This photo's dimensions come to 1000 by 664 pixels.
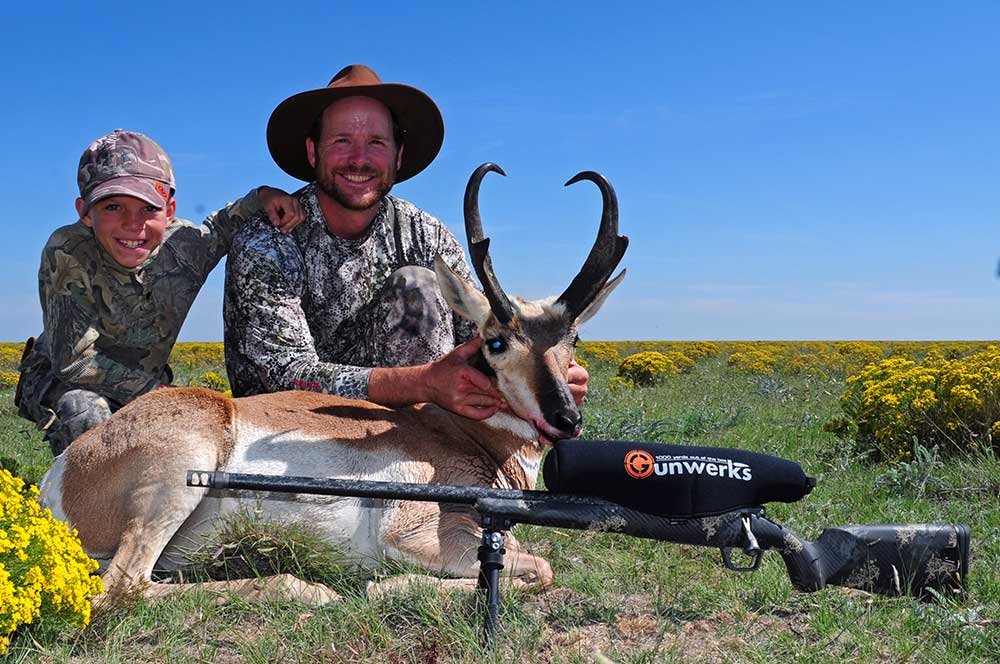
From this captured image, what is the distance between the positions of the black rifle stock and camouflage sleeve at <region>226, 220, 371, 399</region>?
170 centimetres

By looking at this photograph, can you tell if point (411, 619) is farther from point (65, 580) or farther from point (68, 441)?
point (68, 441)

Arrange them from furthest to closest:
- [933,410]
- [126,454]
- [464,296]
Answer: [933,410], [464,296], [126,454]

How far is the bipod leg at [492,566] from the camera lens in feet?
11.7

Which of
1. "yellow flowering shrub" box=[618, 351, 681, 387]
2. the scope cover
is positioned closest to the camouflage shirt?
the scope cover

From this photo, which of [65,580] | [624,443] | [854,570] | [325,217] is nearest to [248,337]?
[325,217]

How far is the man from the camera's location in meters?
5.81

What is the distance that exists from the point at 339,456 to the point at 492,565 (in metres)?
1.39

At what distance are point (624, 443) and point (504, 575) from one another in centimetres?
105

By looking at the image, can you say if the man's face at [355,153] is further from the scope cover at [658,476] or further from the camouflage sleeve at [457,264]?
the scope cover at [658,476]

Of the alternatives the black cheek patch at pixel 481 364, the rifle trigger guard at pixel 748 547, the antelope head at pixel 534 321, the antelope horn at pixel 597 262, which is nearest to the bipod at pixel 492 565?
the antelope head at pixel 534 321

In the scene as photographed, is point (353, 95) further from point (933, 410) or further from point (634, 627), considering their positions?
point (933, 410)

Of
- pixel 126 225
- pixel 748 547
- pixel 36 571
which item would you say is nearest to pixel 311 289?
pixel 126 225

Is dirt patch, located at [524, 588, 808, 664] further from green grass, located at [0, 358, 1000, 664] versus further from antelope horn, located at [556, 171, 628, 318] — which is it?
antelope horn, located at [556, 171, 628, 318]

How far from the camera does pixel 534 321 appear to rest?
4.66 metres
